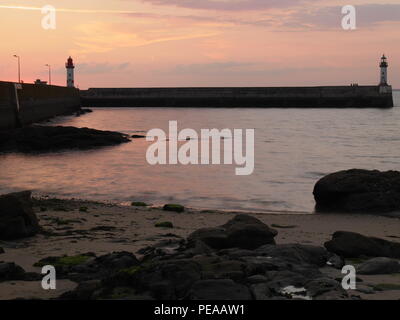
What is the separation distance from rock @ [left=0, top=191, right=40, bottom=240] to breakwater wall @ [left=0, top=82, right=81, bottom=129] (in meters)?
24.8

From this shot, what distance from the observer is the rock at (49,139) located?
28562 mm

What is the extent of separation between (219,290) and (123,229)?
5.04 meters

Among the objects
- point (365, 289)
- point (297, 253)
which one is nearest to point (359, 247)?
point (297, 253)

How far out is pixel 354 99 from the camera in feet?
289

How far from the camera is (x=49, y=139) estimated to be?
1155 inches

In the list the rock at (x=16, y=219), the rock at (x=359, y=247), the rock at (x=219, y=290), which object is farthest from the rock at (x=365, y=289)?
the rock at (x=16, y=219)

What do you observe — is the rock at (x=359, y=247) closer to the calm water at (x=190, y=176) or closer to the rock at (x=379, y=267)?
the rock at (x=379, y=267)

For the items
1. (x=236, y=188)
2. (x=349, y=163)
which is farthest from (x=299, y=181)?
(x=349, y=163)

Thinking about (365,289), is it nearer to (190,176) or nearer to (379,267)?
(379,267)

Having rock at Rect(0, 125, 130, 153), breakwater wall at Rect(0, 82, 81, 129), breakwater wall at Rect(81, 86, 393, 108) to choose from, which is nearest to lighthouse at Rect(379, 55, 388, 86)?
breakwater wall at Rect(81, 86, 393, 108)

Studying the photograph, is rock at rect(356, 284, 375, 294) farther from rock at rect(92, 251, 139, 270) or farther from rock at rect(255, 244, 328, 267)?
rock at rect(92, 251, 139, 270)

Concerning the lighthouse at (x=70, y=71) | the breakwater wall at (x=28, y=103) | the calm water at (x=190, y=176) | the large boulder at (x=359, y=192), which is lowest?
the calm water at (x=190, y=176)

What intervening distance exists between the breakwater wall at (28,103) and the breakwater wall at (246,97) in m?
29.5

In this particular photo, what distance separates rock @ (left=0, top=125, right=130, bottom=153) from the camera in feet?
93.7
